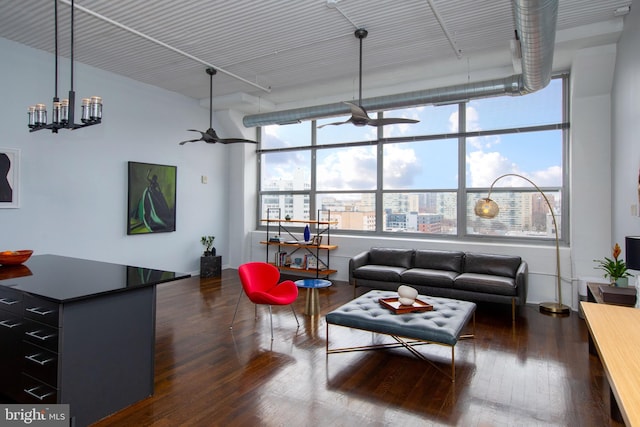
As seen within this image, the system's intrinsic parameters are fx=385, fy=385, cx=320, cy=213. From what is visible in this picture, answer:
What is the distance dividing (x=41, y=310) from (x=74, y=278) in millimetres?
434

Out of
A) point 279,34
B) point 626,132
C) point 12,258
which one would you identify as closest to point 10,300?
point 12,258

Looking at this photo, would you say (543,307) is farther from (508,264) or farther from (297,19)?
(297,19)

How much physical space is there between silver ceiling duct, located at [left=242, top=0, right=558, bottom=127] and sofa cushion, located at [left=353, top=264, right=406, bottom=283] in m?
2.49

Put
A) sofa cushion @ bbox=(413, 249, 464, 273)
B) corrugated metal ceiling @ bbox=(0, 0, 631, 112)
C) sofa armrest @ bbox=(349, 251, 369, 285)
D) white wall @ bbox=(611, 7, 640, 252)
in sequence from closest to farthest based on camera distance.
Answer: white wall @ bbox=(611, 7, 640, 252)
corrugated metal ceiling @ bbox=(0, 0, 631, 112)
sofa cushion @ bbox=(413, 249, 464, 273)
sofa armrest @ bbox=(349, 251, 369, 285)

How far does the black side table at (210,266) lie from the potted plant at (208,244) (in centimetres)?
18

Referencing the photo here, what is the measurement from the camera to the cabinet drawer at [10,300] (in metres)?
2.59

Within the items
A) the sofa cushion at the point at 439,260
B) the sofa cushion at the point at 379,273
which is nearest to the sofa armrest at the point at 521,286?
the sofa cushion at the point at 439,260

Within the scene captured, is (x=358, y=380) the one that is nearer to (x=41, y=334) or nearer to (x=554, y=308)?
(x=41, y=334)

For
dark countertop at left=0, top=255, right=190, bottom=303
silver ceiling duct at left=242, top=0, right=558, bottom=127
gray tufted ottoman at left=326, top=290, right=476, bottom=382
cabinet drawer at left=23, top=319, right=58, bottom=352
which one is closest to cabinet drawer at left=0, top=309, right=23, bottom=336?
cabinet drawer at left=23, top=319, right=58, bottom=352

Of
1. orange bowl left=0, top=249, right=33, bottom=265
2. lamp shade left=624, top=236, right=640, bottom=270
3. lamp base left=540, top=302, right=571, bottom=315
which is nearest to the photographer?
lamp shade left=624, top=236, right=640, bottom=270

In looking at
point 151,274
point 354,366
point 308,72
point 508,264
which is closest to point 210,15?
point 308,72

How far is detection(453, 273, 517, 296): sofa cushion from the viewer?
4828mm

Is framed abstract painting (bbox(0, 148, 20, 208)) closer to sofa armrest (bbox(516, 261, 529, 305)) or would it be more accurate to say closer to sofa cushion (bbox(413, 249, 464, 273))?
sofa cushion (bbox(413, 249, 464, 273))

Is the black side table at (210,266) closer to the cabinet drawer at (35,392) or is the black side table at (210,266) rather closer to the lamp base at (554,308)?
the cabinet drawer at (35,392)
